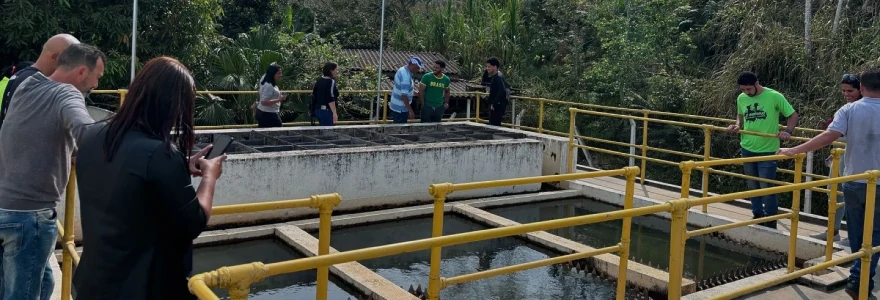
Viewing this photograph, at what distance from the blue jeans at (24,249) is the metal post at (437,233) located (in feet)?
6.17

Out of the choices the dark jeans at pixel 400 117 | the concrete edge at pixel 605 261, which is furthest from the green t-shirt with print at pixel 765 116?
the dark jeans at pixel 400 117

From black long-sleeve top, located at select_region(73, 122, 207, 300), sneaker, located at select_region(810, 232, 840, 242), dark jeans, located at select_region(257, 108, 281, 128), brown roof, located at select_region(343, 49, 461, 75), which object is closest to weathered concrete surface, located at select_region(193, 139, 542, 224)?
dark jeans, located at select_region(257, 108, 281, 128)

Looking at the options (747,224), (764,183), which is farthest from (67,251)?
(764,183)

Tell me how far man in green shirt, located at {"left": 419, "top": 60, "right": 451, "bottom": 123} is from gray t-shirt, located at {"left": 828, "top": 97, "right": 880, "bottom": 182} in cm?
698

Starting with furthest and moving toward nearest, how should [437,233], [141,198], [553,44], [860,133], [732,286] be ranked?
[553,44] < [732,286] < [860,133] < [437,233] < [141,198]

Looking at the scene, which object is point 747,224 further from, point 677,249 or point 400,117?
point 400,117

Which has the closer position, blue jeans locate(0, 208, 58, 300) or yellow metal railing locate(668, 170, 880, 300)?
blue jeans locate(0, 208, 58, 300)

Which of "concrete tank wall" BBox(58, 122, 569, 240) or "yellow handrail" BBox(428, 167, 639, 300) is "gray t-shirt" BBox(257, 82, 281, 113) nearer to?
"concrete tank wall" BBox(58, 122, 569, 240)

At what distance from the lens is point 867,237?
5.73m

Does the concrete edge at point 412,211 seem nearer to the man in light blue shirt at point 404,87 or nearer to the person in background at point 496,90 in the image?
the person in background at point 496,90

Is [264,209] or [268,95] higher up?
[268,95]

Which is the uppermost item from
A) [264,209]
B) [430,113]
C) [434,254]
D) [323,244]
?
[430,113]

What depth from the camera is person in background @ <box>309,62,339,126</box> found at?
1115 cm

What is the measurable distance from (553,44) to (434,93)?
564 inches
